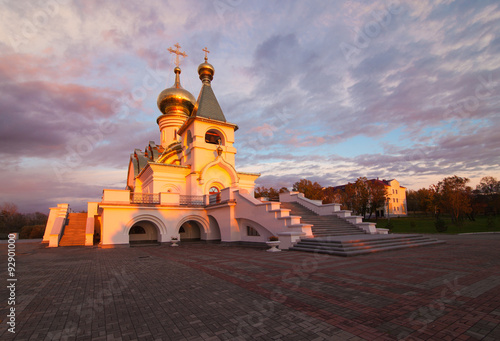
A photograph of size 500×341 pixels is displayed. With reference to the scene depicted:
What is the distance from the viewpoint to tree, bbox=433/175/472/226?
953 inches

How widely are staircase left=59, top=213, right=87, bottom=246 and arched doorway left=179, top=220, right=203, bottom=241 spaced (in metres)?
6.77

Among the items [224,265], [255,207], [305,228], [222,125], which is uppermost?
[222,125]

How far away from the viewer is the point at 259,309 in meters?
4.22

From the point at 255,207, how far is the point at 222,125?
9.38m

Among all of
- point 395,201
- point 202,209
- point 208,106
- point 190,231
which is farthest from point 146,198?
point 395,201

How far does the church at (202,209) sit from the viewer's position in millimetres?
13883

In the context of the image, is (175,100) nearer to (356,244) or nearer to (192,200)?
(192,200)

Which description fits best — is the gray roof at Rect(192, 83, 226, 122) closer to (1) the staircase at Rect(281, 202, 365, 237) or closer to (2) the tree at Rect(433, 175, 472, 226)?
(1) the staircase at Rect(281, 202, 365, 237)

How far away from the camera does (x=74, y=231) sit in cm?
1919

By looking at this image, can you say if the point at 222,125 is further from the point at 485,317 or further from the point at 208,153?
the point at 485,317

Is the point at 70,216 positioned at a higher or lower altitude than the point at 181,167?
lower

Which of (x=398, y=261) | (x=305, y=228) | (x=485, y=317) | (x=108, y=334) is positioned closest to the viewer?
(x=108, y=334)

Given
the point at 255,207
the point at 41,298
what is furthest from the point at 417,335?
the point at 255,207

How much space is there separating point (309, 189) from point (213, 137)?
15.4m
